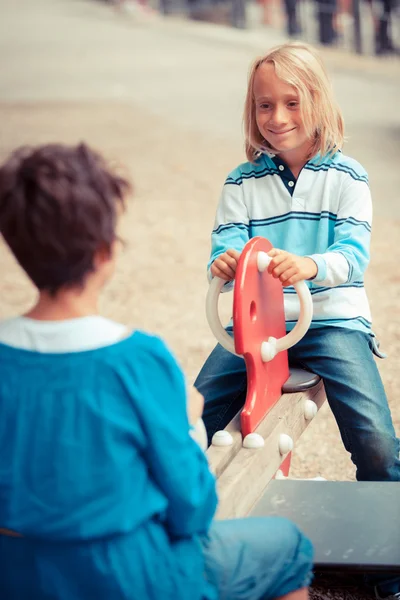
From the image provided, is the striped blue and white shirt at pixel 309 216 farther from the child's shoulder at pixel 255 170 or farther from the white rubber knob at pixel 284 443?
the white rubber knob at pixel 284 443

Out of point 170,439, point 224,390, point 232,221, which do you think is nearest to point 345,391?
point 224,390

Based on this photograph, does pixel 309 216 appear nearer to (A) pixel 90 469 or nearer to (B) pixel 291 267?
(B) pixel 291 267

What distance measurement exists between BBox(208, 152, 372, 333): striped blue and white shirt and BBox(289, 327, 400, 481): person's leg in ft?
0.16

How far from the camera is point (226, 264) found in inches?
95.1

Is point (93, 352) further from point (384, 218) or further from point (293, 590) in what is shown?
point (384, 218)

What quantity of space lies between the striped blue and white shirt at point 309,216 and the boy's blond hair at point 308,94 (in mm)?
51

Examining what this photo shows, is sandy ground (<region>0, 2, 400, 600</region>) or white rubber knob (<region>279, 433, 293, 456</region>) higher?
white rubber knob (<region>279, 433, 293, 456</region>)

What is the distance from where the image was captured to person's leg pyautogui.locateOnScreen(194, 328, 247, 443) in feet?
8.61

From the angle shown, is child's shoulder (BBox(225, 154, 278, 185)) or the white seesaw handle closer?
the white seesaw handle

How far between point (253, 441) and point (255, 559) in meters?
0.57

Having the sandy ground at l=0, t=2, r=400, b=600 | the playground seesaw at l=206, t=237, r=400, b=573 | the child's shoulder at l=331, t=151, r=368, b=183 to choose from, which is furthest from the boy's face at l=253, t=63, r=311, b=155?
the sandy ground at l=0, t=2, r=400, b=600

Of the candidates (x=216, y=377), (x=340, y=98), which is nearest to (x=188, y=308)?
(x=216, y=377)

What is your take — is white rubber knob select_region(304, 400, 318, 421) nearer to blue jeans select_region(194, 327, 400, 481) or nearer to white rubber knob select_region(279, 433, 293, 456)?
blue jeans select_region(194, 327, 400, 481)

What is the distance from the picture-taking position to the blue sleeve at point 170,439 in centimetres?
159
